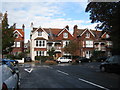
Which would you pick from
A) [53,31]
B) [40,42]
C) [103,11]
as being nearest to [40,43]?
[40,42]

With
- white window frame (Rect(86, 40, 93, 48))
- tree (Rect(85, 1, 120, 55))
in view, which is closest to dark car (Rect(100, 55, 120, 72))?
tree (Rect(85, 1, 120, 55))

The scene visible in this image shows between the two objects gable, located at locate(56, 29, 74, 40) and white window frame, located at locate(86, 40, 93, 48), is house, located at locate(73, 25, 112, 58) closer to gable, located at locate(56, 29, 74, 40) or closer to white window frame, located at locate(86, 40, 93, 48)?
white window frame, located at locate(86, 40, 93, 48)

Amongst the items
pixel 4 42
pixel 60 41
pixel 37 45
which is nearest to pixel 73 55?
pixel 60 41

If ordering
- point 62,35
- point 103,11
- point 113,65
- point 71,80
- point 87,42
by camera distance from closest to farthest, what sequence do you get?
1. point 71,80
2. point 113,65
3. point 103,11
4. point 62,35
5. point 87,42

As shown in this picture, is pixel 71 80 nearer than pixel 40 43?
Yes

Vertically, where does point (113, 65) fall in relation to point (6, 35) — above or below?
below

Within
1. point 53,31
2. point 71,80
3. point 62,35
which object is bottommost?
point 71,80

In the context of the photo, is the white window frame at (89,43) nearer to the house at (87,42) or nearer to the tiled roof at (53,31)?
the house at (87,42)

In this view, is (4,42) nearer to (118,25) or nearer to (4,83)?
(118,25)

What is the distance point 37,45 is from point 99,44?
1820 cm

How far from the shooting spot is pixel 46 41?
46.8m

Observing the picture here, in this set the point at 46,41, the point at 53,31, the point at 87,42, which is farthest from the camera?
the point at 53,31

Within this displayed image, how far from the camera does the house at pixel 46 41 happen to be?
45.8m

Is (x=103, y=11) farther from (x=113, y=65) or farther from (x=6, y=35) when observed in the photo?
(x=6, y=35)
